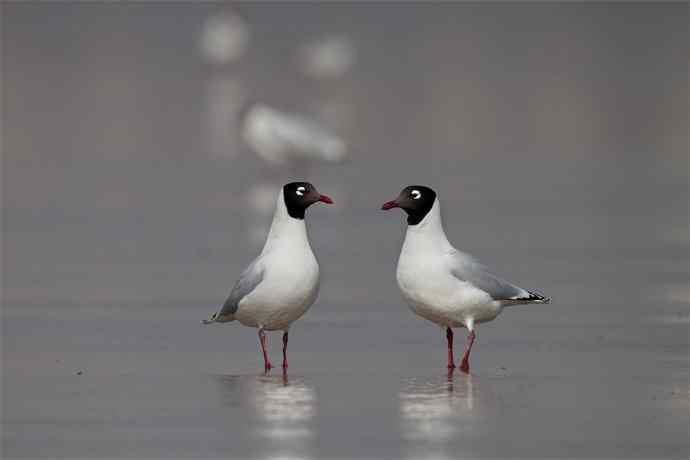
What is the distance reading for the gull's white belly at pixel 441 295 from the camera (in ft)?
33.5

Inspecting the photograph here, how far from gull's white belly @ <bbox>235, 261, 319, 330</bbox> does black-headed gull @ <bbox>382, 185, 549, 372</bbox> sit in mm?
490

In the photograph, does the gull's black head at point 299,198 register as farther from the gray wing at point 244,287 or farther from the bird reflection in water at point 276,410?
the bird reflection in water at point 276,410

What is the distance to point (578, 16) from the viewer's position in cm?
4128

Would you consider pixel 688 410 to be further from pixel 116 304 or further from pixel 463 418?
pixel 116 304

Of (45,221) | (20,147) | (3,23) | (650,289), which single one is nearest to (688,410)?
(650,289)

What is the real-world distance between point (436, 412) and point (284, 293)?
1.57 m

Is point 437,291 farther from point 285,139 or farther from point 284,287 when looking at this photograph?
point 285,139

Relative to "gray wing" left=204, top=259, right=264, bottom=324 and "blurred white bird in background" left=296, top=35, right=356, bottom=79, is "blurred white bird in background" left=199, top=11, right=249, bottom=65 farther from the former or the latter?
"gray wing" left=204, top=259, right=264, bottom=324

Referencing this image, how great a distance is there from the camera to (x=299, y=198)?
10.4 m

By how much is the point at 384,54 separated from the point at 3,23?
9.31 metres

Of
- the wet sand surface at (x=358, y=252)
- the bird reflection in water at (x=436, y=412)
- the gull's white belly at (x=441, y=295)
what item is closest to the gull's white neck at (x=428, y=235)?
the gull's white belly at (x=441, y=295)

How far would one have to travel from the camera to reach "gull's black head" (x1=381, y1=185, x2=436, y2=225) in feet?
34.2

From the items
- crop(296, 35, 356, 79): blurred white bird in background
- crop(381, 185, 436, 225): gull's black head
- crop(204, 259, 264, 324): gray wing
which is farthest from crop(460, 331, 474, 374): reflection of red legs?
crop(296, 35, 356, 79): blurred white bird in background

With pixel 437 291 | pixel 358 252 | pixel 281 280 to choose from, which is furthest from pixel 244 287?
pixel 358 252
